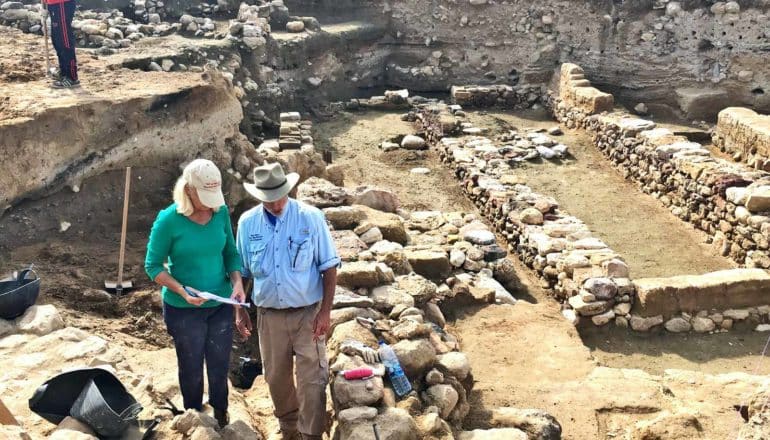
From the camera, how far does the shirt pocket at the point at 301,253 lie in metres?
3.76

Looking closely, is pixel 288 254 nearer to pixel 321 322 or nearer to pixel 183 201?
pixel 321 322

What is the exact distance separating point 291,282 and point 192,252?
0.56 metres

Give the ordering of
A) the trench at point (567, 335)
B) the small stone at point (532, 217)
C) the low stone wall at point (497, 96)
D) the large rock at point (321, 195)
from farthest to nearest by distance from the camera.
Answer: the low stone wall at point (497, 96) < the small stone at point (532, 217) < the large rock at point (321, 195) < the trench at point (567, 335)

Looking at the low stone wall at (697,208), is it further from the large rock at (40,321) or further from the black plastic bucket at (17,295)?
the black plastic bucket at (17,295)

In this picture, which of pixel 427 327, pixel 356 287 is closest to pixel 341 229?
pixel 356 287

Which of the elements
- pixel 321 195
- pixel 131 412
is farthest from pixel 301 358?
pixel 321 195

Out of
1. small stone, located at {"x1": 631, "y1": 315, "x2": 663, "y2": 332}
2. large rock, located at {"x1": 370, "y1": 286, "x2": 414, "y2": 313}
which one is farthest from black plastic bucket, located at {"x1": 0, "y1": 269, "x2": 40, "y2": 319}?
small stone, located at {"x1": 631, "y1": 315, "x2": 663, "y2": 332}

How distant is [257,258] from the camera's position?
3.83 m

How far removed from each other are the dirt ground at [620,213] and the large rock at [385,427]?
5.15 metres

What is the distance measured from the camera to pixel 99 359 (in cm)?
414

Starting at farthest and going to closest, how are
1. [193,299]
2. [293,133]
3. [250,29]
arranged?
[250,29] → [293,133] → [193,299]

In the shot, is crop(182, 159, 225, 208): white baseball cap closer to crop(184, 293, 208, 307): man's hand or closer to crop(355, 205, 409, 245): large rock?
crop(184, 293, 208, 307): man's hand

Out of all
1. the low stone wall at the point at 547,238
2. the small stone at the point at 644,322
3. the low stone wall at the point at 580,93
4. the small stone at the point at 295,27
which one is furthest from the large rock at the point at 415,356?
the small stone at the point at 295,27

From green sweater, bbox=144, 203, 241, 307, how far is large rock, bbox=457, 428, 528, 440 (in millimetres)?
1718
